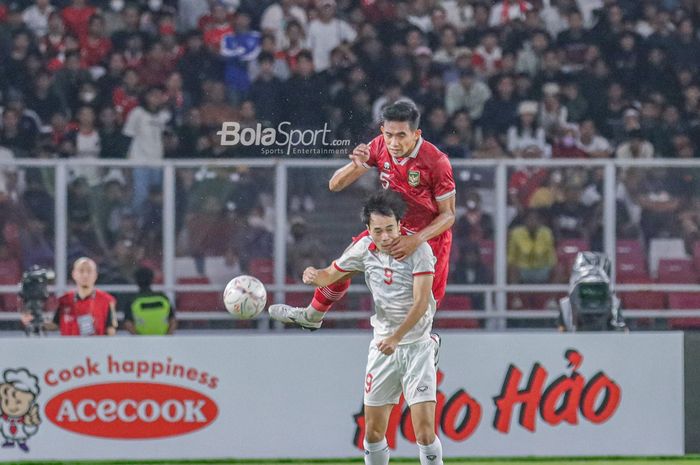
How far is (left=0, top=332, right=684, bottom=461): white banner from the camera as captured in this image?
957 cm

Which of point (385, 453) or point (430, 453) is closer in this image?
point (430, 453)

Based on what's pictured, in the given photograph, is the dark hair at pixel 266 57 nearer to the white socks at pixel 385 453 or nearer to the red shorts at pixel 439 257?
the red shorts at pixel 439 257

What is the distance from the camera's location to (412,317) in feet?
23.7

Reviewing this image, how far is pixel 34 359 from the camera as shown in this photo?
31.3 feet

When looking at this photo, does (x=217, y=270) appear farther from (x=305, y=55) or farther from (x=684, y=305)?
(x=684, y=305)

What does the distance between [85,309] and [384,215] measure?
3.94 m

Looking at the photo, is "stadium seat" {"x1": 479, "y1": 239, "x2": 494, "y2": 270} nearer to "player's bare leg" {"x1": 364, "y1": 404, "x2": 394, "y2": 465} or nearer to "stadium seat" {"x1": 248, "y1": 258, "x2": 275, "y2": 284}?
"stadium seat" {"x1": 248, "y1": 258, "x2": 275, "y2": 284}

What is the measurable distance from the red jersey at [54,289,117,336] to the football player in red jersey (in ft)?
10.3

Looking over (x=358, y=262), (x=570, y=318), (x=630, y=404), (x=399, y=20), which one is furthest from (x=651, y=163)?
(x=358, y=262)

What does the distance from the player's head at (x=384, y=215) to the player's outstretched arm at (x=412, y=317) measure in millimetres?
287

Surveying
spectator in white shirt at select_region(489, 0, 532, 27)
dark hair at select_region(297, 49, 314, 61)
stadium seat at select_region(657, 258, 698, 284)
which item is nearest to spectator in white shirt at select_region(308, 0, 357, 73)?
dark hair at select_region(297, 49, 314, 61)

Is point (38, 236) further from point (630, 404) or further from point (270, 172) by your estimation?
point (630, 404)

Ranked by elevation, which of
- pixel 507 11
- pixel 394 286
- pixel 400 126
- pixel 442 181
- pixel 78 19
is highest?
pixel 507 11

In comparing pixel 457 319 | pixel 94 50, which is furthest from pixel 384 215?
pixel 94 50
